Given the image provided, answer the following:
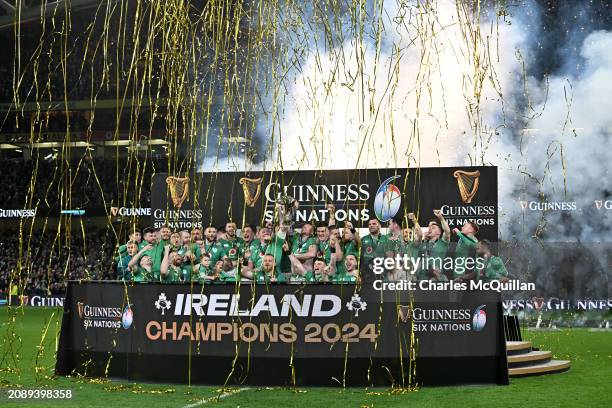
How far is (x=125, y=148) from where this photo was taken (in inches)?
1260

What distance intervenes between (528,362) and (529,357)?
0.05 metres

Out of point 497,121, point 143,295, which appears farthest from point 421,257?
point 497,121

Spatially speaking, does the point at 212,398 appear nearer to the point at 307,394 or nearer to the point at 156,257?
the point at 307,394

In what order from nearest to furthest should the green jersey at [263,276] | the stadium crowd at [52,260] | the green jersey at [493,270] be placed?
the green jersey at [263,276] < the green jersey at [493,270] < the stadium crowd at [52,260]

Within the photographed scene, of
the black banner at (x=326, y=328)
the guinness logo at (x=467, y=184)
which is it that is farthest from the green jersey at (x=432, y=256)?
the black banner at (x=326, y=328)

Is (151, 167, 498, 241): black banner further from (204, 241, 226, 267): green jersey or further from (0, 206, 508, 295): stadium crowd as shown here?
(204, 241, 226, 267): green jersey

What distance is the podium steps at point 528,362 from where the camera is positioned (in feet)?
25.7

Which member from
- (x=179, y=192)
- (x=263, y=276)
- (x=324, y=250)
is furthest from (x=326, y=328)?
(x=179, y=192)

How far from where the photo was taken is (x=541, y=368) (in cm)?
806

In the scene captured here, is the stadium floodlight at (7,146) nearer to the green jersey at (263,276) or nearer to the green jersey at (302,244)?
the green jersey at (302,244)

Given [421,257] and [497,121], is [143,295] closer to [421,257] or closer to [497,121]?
[421,257]

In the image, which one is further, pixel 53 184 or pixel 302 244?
pixel 53 184

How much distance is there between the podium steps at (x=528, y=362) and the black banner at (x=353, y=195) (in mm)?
1941

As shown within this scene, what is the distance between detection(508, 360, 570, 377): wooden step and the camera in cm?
779
